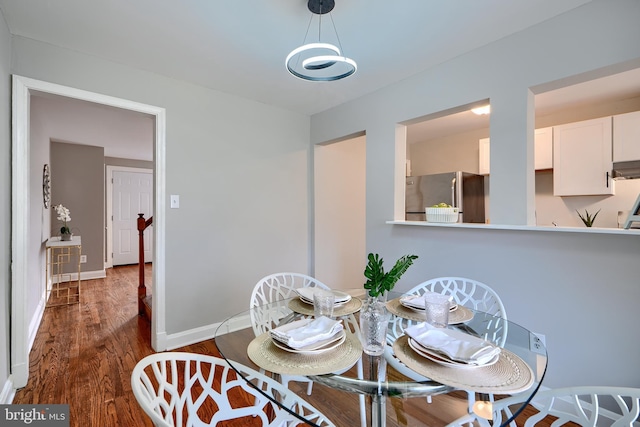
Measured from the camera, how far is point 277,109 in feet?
10.6

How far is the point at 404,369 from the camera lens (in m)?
0.95

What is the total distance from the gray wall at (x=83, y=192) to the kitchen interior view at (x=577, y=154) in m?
5.21

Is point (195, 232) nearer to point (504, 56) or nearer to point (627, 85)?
point (504, 56)

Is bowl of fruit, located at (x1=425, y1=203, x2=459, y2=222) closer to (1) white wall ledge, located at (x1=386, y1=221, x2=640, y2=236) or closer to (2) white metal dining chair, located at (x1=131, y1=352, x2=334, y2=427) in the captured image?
(1) white wall ledge, located at (x1=386, y1=221, x2=640, y2=236)

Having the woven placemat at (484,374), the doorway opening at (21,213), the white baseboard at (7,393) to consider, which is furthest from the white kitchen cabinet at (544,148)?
the white baseboard at (7,393)

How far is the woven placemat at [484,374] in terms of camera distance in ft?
2.61

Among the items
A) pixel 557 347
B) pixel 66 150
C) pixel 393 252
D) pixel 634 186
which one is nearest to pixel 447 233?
pixel 393 252

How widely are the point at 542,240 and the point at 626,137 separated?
179cm

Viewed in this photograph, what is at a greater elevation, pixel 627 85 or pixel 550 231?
pixel 627 85

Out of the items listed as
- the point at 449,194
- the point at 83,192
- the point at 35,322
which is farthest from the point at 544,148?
the point at 83,192

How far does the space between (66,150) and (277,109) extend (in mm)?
4061

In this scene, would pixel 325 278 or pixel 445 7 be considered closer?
pixel 445 7

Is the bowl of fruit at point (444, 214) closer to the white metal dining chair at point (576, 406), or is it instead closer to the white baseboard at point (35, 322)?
the white metal dining chair at point (576, 406)

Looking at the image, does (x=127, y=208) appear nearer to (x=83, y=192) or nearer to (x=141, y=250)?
(x=83, y=192)
